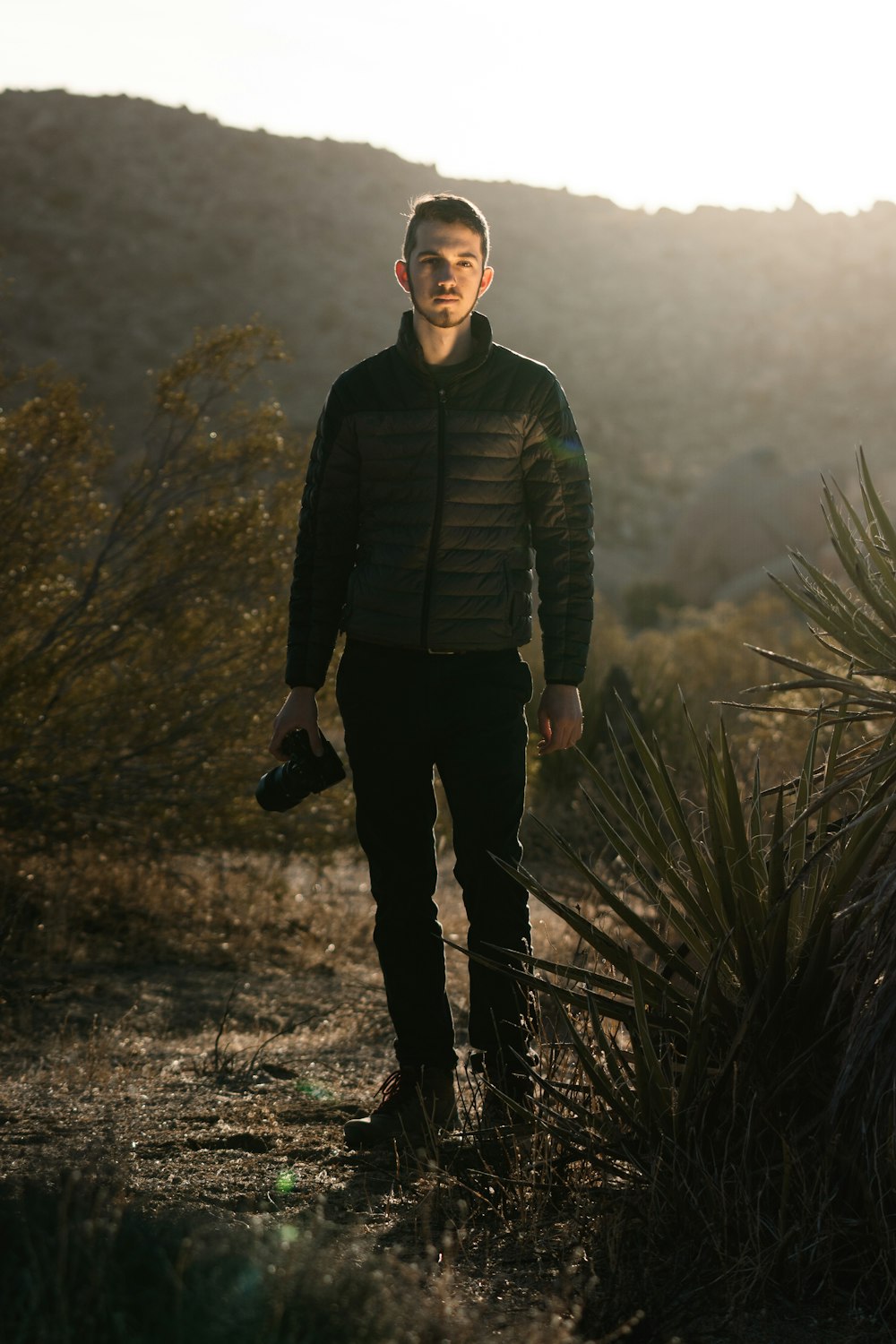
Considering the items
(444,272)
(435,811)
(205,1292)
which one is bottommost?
(205,1292)

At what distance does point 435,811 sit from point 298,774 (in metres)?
0.36

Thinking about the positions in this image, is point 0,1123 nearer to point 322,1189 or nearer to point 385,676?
point 322,1189

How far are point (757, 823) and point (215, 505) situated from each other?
15.1ft

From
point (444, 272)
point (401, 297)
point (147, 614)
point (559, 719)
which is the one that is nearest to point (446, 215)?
point (444, 272)

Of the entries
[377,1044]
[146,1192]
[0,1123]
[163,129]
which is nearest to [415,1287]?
[146,1192]

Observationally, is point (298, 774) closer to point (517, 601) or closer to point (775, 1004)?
point (517, 601)

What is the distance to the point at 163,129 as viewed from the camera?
50.2 metres

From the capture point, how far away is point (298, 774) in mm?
3807

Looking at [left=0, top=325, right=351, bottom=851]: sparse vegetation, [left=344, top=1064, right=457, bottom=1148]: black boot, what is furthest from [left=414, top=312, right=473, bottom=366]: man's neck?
[left=0, top=325, right=351, bottom=851]: sparse vegetation

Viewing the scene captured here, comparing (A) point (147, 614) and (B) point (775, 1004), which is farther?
(A) point (147, 614)

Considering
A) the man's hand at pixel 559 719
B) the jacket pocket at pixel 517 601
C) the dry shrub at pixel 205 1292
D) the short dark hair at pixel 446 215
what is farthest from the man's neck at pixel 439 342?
the dry shrub at pixel 205 1292

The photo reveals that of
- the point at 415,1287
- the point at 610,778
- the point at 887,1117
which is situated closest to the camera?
the point at 415,1287

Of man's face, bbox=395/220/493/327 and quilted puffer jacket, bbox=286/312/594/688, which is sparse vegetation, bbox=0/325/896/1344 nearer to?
quilted puffer jacket, bbox=286/312/594/688

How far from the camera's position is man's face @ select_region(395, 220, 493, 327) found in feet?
12.1
